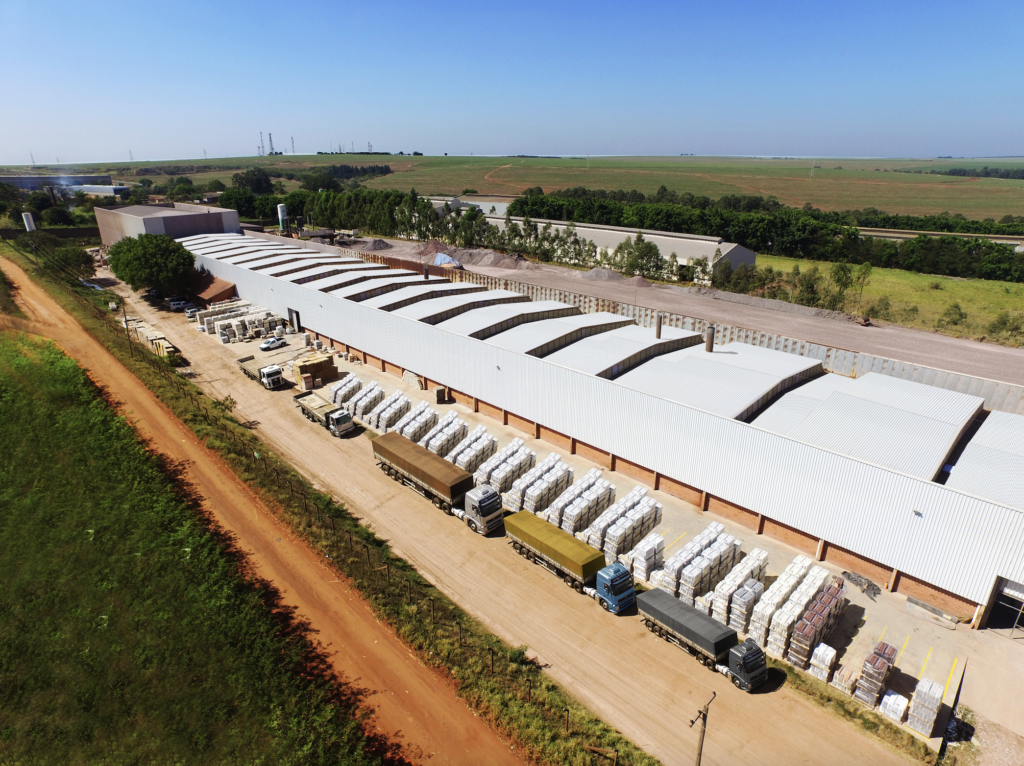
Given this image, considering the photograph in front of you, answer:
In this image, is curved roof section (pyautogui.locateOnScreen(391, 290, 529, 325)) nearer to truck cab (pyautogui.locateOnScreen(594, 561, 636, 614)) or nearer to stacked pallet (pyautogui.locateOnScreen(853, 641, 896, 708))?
truck cab (pyautogui.locateOnScreen(594, 561, 636, 614))

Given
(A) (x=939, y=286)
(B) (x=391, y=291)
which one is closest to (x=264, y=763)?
(B) (x=391, y=291)

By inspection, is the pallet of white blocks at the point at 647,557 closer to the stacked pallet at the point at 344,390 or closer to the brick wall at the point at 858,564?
the brick wall at the point at 858,564

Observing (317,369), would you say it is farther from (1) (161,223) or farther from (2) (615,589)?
(1) (161,223)

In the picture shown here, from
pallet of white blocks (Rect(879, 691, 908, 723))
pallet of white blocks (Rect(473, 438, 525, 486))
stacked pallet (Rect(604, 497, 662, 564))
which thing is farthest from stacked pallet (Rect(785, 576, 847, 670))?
pallet of white blocks (Rect(473, 438, 525, 486))

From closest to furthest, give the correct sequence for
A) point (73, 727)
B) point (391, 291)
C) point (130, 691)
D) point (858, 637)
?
point (73, 727), point (130, 691), point (858, 637), point (391, 291)

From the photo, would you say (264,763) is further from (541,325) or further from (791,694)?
(541,325)

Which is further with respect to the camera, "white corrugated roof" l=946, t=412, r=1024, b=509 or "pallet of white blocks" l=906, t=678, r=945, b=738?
"white corrugated roof" l=946, t=412, r=1024, b=509

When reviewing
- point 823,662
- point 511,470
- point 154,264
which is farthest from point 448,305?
point 154,264
